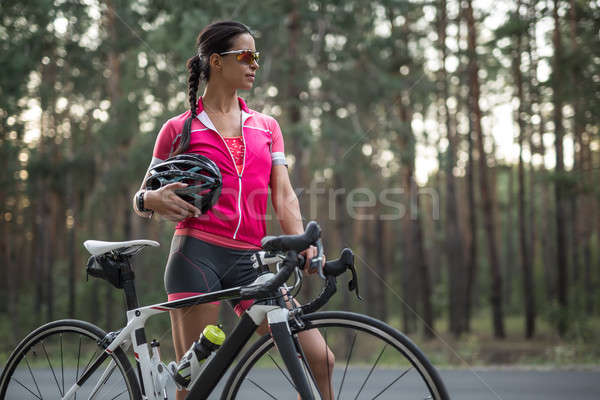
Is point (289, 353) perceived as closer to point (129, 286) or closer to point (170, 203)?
point (170, 203)

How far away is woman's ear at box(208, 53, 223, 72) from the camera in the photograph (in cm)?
273

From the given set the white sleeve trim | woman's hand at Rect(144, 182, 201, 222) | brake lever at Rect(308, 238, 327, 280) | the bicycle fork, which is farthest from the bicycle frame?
the white sleeve trim

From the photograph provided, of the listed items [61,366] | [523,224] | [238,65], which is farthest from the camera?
[523,224]

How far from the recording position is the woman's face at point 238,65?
8.86 ft

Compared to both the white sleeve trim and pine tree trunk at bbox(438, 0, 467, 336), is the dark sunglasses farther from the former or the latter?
pine tree trunk at bbox(438, 0, 467, 336)

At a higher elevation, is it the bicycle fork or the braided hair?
the braided hair

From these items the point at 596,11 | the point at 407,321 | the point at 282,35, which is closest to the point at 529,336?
the point at 407,321

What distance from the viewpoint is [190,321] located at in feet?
8.59

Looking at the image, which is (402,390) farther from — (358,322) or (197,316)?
(197,316)

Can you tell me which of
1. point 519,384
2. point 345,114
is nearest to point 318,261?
point 519,384

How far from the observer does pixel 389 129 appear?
16375 mm

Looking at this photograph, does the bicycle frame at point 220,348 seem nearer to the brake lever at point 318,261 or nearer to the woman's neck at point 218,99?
the brake lever at point 318,261

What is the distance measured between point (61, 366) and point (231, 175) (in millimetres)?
1430

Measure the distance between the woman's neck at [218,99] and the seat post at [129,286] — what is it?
85cm
